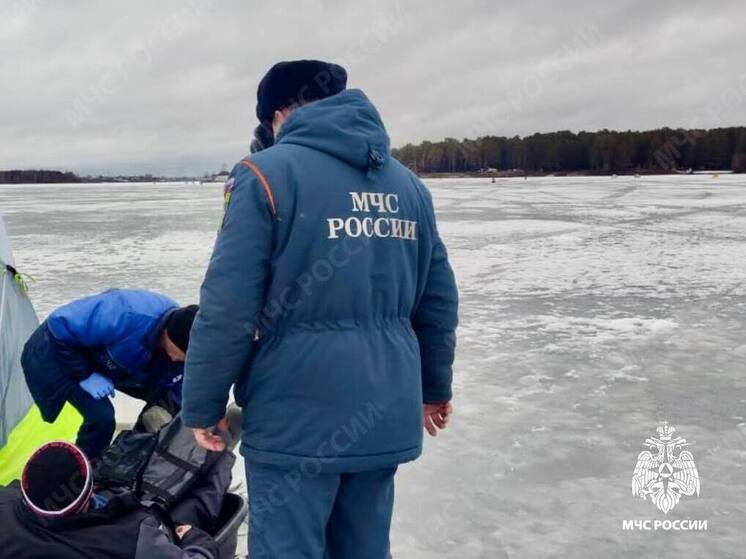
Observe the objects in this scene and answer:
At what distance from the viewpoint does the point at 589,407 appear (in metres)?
3.73

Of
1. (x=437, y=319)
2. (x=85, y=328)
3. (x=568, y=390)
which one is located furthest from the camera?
(x=568, y=390)

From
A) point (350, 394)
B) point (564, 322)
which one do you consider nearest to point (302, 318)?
A: point (350, 394)

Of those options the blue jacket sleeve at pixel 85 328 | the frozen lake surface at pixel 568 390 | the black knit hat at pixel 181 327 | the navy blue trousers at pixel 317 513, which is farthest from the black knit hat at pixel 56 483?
the frozen lake surface at pixel 568 390

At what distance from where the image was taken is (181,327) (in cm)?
246

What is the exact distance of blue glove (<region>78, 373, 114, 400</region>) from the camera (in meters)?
2.59

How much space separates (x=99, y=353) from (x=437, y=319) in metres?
1.49

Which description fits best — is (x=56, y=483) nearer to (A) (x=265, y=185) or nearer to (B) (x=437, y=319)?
(A) (x=265, y=185)

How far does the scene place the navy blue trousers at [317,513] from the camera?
5.15 feet

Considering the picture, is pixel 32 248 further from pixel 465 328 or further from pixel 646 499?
pixel 646 499

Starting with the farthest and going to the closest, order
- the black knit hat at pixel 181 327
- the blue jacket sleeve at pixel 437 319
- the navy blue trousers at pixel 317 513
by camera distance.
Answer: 1. the black knit hat at pixel 181 327
2. the blue jacket sleeve at pixel 437 319
3. the navy blue trousers at pixel 317 513

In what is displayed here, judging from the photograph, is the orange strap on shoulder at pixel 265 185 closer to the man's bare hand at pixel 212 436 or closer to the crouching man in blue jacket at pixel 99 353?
the man's bare hand at pixel 212 436

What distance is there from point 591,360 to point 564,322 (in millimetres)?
1077

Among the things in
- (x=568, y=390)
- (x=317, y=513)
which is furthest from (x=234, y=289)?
(x=568, y=390)

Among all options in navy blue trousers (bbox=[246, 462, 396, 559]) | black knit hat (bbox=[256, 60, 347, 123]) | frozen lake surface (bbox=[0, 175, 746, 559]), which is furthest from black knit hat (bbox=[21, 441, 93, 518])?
frozen lake surface (bbox=[0, 175, 746, 559])
